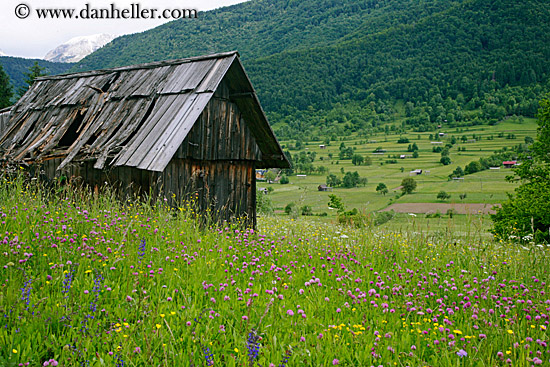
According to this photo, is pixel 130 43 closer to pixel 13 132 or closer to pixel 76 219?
pixel 13 132

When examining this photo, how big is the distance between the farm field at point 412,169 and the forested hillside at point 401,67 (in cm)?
1101

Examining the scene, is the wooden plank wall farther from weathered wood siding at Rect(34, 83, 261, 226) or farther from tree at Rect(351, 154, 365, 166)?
tree at Rect(351, 154, 365, 166)

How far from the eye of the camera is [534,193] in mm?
23906

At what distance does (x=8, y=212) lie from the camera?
514 centimetres

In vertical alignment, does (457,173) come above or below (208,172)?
below

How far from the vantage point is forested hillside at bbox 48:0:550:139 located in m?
155

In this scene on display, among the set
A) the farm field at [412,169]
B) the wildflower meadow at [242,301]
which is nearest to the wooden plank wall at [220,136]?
the wildflower meadow at [242,301]

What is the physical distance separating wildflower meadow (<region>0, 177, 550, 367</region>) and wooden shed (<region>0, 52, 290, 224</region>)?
459 centimetres

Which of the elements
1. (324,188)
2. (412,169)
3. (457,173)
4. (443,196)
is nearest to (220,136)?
(443,196)

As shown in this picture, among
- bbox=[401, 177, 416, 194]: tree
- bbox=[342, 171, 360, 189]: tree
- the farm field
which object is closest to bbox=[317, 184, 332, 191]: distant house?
the farm field

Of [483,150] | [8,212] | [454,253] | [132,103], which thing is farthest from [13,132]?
[483,150]

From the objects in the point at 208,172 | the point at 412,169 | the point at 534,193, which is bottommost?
the point at 412,169

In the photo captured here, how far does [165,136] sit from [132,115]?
211cm

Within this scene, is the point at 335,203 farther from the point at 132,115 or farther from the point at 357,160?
the point at 357,160
